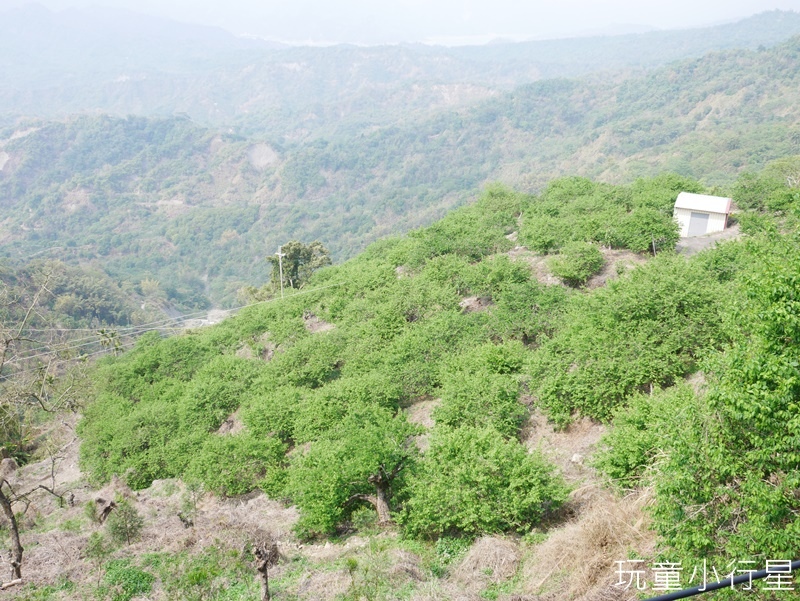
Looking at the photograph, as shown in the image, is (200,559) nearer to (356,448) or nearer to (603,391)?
(356,448)

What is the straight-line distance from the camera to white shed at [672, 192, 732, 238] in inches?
1357

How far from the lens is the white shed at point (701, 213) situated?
1357 inches

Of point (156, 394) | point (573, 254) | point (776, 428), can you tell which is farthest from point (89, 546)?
point (573, 254)

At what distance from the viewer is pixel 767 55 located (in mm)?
189750

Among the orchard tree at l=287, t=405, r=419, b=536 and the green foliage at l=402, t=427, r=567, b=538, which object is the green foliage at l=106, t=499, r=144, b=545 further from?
the green foliage at l=402, t=427, r=567, b=538

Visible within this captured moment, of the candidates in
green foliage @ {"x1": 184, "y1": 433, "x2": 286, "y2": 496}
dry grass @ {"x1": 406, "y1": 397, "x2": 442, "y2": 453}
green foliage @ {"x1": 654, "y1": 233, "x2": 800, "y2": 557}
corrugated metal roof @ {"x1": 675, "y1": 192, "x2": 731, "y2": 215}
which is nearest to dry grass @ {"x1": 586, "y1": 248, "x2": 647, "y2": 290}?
corrugated metal roof @ {"x1": 675, "y1": 192, "x2": 731, "y2": 215}

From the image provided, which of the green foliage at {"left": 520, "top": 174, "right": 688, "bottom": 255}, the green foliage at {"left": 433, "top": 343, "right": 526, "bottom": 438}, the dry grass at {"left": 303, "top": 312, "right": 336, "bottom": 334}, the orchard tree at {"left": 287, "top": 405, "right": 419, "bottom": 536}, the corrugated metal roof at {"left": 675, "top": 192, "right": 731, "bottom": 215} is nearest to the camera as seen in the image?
the orchard tree at {"left": 287, "top": 405, "right": 419, "bottom": 536}

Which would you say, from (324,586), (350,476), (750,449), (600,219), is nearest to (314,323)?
(600,219)

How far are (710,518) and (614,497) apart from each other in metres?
3.58

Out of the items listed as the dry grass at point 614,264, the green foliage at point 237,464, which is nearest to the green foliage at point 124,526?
the green foliage at point 237,464

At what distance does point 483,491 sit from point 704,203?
93.5 feet

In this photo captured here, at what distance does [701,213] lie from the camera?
3494cm

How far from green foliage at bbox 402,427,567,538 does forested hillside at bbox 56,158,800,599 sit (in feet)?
0.16

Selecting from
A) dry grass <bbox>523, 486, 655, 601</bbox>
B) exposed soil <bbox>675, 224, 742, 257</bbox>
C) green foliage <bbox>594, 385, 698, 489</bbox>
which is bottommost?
dry grass <bbox>523, 486, 655, 601</bbox>
